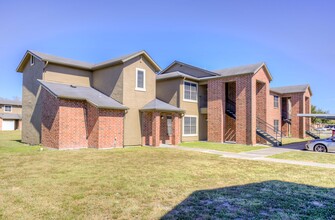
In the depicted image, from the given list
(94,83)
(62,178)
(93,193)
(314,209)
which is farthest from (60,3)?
(314,209)

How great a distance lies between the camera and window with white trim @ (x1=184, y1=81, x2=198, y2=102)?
2247 cm

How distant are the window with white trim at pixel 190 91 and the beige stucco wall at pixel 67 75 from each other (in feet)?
31.0

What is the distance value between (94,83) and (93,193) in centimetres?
1614

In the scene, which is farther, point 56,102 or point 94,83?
point 94,83

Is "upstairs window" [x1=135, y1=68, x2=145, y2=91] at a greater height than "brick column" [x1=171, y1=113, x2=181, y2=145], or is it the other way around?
"upstairs window" [x1=135, y1=68, x2=145, y2=91]

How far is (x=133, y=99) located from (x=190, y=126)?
7.39 m

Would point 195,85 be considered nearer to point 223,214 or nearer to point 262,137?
point 262,137

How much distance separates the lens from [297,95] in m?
30.4

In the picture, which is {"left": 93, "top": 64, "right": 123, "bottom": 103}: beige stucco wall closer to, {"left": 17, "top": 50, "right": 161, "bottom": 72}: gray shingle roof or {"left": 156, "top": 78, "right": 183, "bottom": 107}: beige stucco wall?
{"left": 17, "top": 50, "right": 161, "bottom": 72}: gray shingle roof

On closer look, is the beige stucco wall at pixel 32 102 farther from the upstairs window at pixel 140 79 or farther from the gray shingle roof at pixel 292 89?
the gray shingle roof at pixel 292 89

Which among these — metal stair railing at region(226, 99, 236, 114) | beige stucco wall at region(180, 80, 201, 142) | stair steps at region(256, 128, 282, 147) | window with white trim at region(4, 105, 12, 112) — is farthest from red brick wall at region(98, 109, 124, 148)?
window with white trim at region(4, 105, 12, 112)

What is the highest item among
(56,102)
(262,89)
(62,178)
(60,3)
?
(60,3)

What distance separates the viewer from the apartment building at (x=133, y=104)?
1595 cm

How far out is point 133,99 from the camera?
726 inches
